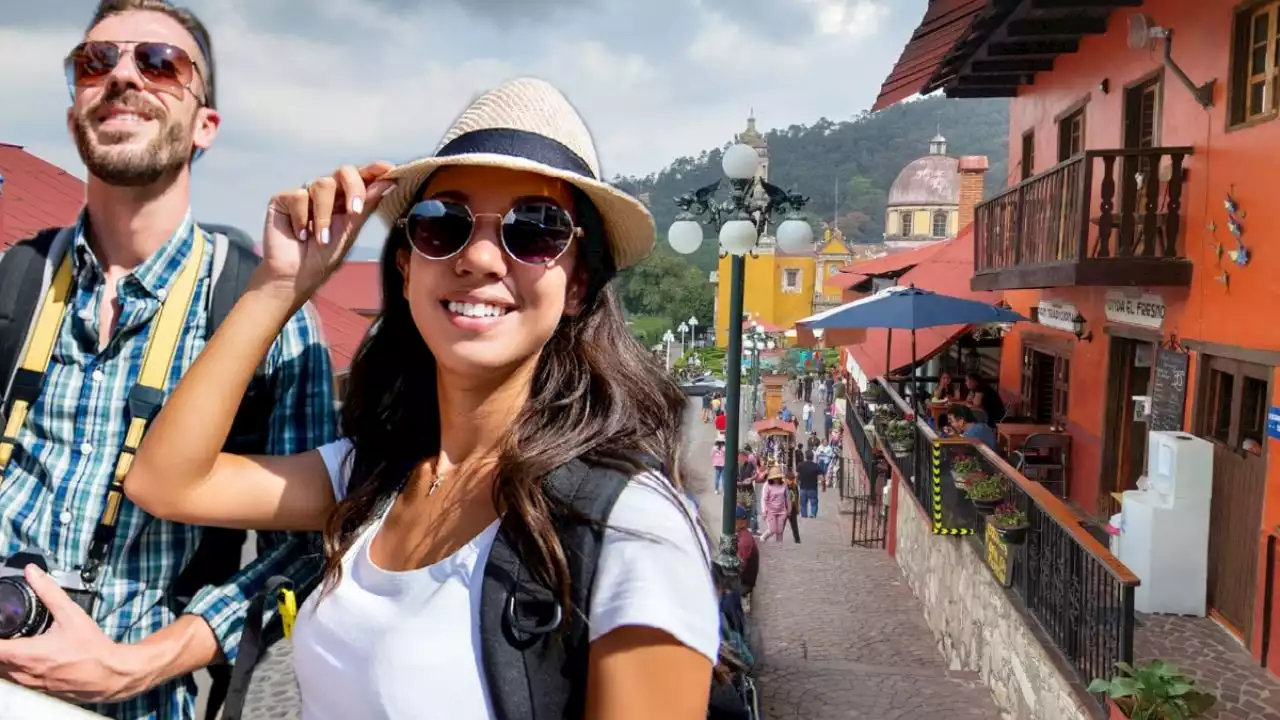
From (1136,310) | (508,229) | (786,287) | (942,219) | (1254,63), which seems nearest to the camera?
(508,229)

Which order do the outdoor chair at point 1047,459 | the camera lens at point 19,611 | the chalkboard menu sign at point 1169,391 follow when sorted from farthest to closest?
the outdoor chair at point 1047,459 → the chalkboard menu sign at point 1169,391 → the camera lens at point 19,611

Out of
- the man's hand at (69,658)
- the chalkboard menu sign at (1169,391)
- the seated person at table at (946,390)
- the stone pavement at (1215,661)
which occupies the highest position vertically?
the man's hand at (69,658)

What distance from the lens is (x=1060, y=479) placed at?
425 inches

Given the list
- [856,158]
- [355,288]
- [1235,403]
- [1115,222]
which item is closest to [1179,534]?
[1235,403]

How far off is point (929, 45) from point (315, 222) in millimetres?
10548

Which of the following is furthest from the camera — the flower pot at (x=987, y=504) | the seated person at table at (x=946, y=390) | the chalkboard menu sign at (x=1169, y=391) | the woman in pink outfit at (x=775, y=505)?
the woman in pink outfit at (x=775, y=505)

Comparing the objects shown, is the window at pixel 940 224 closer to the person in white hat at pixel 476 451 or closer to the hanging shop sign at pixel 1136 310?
the hanging shop sign at pixel 1136 310

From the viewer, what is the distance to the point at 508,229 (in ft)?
4.58

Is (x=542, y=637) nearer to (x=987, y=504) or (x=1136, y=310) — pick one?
(x=987, y=504)

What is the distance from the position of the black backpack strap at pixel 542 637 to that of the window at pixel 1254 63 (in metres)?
6.74

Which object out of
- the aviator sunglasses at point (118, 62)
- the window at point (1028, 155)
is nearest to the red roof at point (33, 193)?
the aviator sunglasses at point (118, 62)

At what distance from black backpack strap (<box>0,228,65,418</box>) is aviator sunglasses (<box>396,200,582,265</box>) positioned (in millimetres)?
841

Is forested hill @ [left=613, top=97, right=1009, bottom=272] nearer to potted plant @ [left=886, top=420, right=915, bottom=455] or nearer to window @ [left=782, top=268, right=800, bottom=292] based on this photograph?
window @ [left=782, top=268, right=800, bottom=292]

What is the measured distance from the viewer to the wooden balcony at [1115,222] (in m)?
7.48
